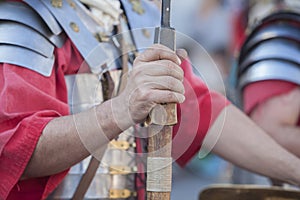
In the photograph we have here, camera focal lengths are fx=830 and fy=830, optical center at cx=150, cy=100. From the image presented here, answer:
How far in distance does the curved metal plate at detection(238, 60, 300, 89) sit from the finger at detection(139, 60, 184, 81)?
4.08 feet

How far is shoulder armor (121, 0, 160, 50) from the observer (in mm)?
2562

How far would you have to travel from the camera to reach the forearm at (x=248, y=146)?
2.71 m

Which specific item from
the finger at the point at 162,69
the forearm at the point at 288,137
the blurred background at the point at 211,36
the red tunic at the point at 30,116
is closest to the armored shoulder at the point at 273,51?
the forearm at the point at 288,137

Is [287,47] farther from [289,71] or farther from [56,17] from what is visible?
[56,17]

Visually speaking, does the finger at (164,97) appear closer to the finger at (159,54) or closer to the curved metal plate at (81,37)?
the finger at (159,54)

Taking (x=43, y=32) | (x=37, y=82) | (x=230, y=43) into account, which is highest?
(x=230, y=43)

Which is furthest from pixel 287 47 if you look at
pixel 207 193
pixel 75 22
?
pixel 75 22

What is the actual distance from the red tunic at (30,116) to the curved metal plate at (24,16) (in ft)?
0.24

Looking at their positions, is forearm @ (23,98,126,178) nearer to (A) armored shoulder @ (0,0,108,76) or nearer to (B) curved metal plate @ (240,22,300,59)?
(A) armored shoulder @ (0,0,108,76)

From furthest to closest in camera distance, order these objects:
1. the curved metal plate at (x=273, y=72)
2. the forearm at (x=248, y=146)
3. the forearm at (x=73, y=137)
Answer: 1. the curved metal plate at (x=273, y=72)
2. the forearm at (x=248, y=146)
3. the forearm at (x=73, y=137)

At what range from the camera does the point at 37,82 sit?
2197 mm

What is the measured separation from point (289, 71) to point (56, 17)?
1.14 meters

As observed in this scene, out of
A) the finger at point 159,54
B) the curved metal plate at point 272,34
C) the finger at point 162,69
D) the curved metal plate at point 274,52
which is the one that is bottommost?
the finger at point 162,69

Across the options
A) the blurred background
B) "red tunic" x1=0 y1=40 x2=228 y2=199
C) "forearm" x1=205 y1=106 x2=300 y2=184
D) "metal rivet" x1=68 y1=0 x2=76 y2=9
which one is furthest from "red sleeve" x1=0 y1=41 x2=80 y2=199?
the blurred background
